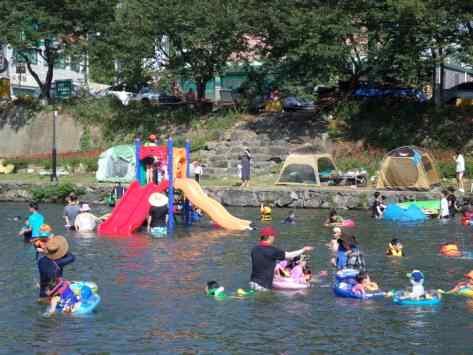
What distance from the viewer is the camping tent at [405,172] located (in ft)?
140

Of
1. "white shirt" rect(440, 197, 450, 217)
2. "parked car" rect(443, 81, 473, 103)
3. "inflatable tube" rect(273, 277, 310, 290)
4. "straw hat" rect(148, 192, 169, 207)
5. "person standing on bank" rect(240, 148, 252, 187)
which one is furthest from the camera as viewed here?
"parked car" rect(443, 81, 473, 103)

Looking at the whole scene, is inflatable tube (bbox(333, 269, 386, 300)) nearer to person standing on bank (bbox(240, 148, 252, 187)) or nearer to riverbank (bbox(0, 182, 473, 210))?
riverbank (bbox(0, 182, 473, 210))

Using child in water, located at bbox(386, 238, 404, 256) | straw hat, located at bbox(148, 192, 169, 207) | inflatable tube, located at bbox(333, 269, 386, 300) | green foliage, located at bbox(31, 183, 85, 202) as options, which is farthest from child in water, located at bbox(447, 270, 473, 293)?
green foliage, located at bbox(31, 183, 85, 202)

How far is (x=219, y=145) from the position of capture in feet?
170

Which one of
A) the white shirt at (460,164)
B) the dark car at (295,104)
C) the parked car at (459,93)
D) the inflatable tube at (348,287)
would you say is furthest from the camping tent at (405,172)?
the inflatable tube at (348,287)

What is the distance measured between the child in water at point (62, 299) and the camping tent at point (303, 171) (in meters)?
25.2

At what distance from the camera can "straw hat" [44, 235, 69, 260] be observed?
2030 cm

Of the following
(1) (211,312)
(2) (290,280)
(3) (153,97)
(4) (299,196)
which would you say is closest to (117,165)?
(4) (299,196)

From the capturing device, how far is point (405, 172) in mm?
42750

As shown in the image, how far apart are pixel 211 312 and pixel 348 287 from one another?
319 cm

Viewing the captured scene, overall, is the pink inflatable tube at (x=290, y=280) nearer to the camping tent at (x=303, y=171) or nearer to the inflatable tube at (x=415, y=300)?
the inflatable tube at (x=415, y=300)

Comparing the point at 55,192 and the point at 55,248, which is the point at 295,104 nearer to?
the point at 55,192

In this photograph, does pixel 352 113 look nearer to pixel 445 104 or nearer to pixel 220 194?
pixel 445 104

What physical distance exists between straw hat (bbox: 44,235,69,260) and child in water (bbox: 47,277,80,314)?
17.2 inches
